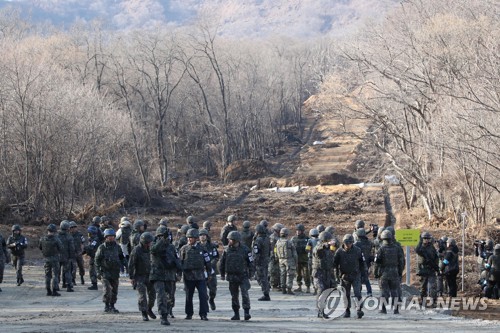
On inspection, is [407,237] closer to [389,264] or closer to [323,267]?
[389,264]

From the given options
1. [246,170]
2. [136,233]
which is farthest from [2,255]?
[246,170]

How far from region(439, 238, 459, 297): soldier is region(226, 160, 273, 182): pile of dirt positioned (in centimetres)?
4535

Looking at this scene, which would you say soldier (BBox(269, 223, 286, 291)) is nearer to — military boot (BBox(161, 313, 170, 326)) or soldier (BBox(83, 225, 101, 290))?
soldier (BBox(83, 225, 101, 290))

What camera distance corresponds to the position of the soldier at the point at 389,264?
1652 centimetres

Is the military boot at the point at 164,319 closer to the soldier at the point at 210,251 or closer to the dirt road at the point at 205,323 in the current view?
the dirt road at the point at 205,323

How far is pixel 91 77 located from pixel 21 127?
110 ft

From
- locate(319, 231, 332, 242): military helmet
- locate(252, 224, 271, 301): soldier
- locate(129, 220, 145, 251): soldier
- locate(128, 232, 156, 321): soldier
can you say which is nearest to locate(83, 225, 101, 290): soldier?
locate(129, 220, 145, 251): soldier

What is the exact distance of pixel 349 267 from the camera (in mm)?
16047

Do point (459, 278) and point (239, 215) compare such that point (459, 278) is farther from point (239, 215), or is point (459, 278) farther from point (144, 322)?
point (239, 215)

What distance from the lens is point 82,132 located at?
137 feet

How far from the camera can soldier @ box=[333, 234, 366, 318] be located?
A: 52.7ft

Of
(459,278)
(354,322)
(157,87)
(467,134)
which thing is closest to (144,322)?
(354,322)

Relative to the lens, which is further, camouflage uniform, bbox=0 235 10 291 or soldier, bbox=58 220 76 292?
camouflage uniform, bbox=0 235 10 291

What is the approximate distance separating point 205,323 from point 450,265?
746 cm
